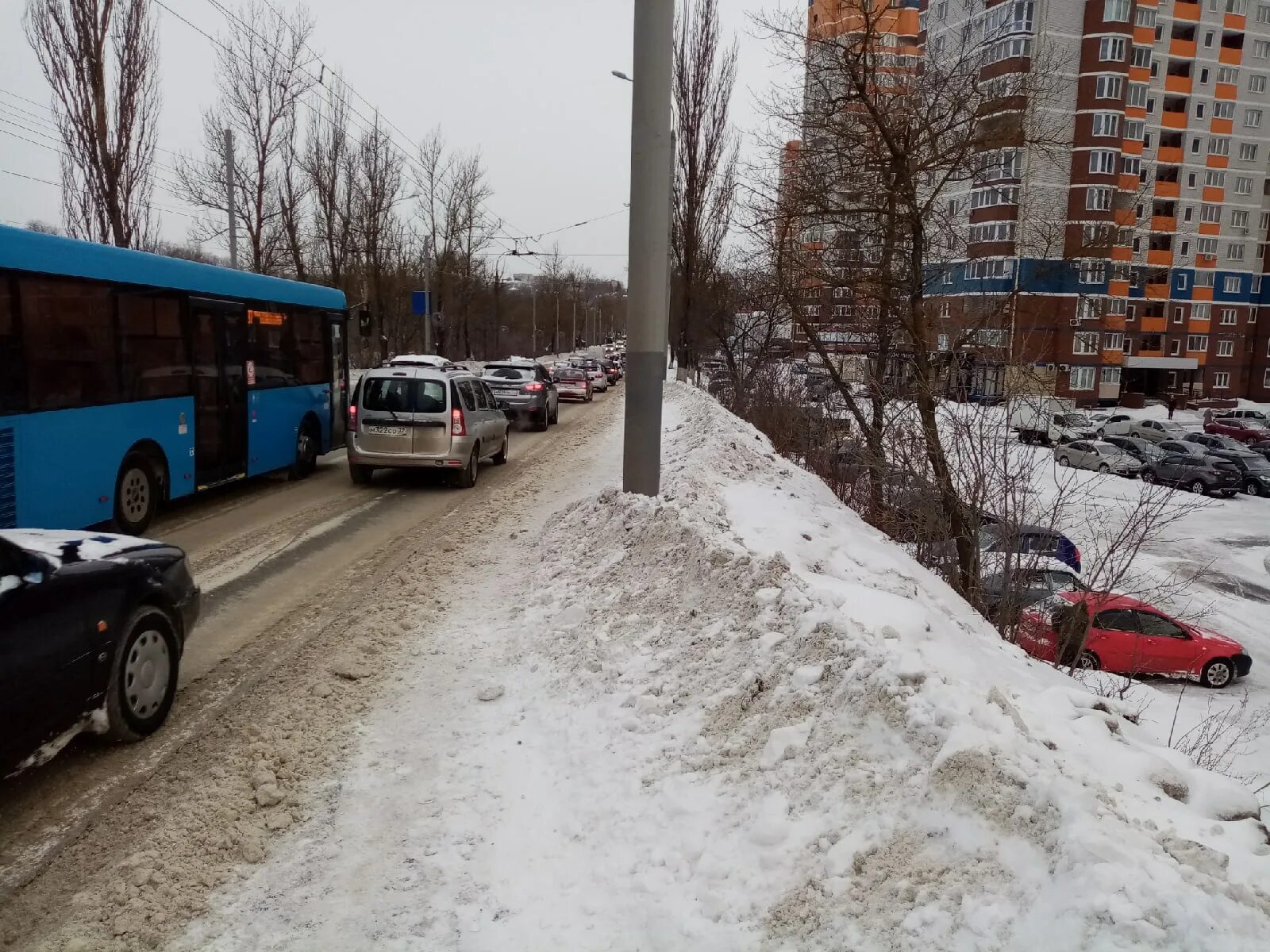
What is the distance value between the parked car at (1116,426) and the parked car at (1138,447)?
3.04 m

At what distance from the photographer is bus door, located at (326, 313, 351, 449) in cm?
1481

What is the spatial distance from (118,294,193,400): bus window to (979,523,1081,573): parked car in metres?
9.09

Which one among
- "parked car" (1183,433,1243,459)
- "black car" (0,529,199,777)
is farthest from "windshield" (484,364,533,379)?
"parked car" (1183,433,1243,459)

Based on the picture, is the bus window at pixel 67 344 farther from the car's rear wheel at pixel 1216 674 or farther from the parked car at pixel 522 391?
the car's rear wheel at pixel 1216 674

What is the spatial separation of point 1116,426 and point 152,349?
159 feet

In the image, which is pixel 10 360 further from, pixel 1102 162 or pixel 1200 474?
pixel 1102 162

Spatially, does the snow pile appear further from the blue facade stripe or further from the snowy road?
the blue facade stripe

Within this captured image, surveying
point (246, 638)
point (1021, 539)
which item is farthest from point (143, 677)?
point (1021, 539)

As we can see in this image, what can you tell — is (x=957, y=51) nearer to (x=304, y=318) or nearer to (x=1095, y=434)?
(x=304, y=318)

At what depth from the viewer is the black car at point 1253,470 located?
1459 inches

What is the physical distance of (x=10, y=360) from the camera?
7.52 m

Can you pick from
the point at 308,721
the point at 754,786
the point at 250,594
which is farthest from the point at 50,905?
the point at 250,594

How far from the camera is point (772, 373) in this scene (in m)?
21.8

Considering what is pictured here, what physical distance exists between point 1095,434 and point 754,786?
45788 mm
